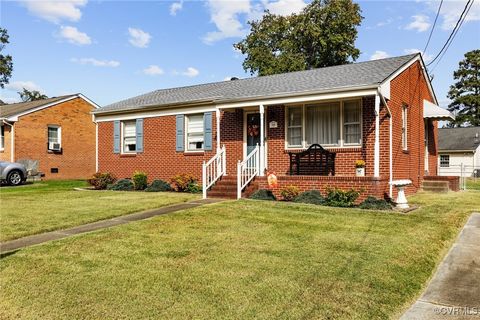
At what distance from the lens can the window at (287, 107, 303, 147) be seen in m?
13.0

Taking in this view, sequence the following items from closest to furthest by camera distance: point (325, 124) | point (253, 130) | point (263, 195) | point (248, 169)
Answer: point (263, 195)
point (325, 124)
point (248, 169)
point (253, 130)

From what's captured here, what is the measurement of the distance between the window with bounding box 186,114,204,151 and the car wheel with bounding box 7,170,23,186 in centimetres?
913

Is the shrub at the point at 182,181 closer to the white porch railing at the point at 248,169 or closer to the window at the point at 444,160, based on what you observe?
the white porch railing at the point at 248,169

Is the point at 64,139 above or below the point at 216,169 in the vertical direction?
above

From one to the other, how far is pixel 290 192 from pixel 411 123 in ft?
19.8

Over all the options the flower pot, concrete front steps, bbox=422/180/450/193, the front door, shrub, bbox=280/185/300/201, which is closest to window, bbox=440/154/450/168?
concrete front steps, bbox=422/180/450/193

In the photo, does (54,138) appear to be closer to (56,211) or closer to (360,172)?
(56,211)

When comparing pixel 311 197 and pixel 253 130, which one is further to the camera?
pixel 253 130

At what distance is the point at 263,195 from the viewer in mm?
11453

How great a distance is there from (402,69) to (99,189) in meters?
12.4

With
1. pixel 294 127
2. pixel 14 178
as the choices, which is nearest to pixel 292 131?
pixel 294 127

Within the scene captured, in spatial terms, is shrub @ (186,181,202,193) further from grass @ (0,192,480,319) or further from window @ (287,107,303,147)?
grass @ (0,192,480,319)

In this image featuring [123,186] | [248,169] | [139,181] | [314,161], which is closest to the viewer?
[314,161]

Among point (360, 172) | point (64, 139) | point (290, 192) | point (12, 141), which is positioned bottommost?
point (290, 192)
